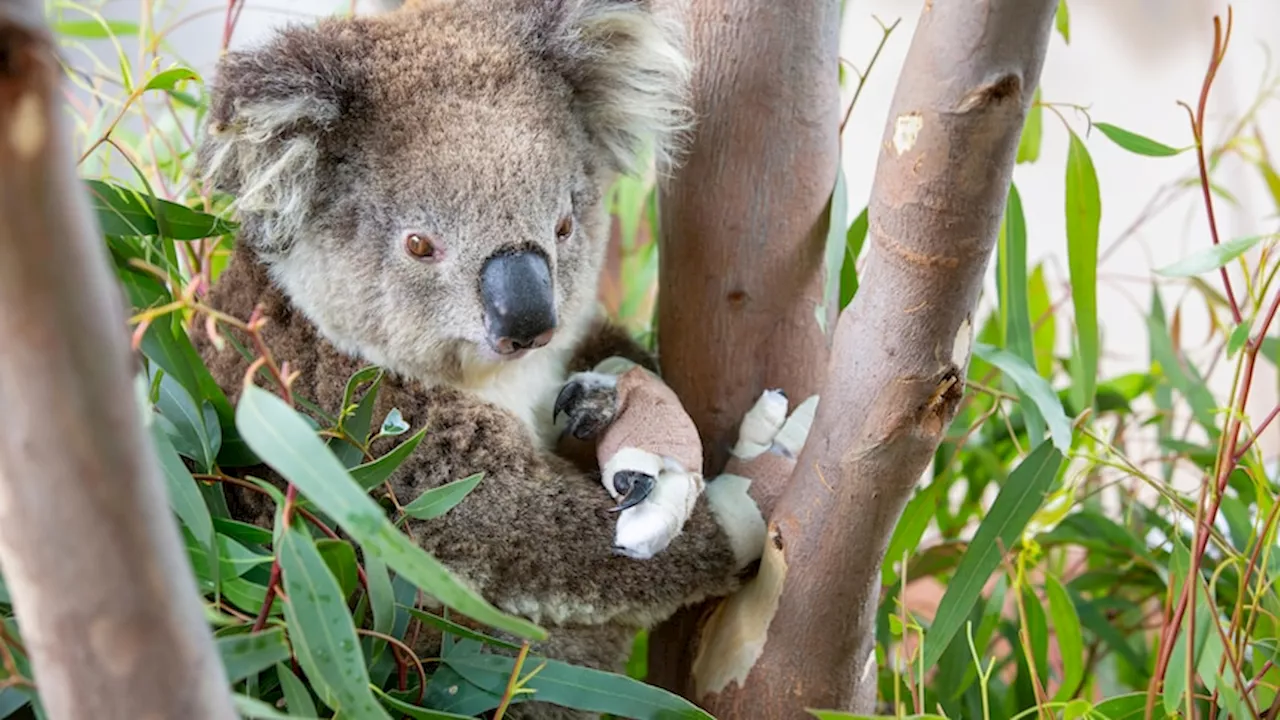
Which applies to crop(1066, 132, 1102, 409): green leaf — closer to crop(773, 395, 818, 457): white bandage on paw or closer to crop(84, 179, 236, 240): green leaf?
crop(773, 395, 818, 457): white bandage on paw

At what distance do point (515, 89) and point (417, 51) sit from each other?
0.13 meters

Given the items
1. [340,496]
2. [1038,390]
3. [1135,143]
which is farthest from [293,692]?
[1135,143]

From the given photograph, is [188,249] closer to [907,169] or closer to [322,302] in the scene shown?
[322,302]

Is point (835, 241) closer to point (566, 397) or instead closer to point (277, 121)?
point (566, 397)

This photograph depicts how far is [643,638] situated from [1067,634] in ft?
2.36

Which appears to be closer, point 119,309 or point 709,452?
point 119,309

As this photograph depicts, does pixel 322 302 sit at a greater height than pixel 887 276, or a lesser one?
lesser

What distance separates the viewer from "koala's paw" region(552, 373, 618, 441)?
1540 millimetres

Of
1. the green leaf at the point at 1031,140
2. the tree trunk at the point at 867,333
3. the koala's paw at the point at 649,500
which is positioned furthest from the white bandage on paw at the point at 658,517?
the green leaf at the point at 1031,140

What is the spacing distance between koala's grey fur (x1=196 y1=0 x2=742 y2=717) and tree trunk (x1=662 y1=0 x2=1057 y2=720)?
121 mm

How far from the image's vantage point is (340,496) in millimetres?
790

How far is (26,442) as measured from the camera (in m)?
0.52

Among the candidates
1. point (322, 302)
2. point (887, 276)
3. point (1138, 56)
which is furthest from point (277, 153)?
point (1138, 56)

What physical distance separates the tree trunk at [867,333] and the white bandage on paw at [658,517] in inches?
4.5
